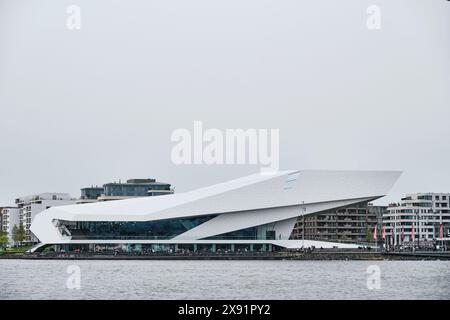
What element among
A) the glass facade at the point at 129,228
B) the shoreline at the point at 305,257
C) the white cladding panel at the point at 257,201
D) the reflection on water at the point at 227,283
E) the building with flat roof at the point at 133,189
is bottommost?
the reflection on water at the point at 227,283

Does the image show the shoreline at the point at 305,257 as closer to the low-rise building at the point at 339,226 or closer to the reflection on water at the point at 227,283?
Answer: the reflection on water at the point at 227,283

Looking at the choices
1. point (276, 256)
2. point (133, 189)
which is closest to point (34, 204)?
point (133, 189)

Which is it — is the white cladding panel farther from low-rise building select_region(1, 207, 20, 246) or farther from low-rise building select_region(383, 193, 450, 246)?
low-rise building select_region(1, 207, 20, 246)

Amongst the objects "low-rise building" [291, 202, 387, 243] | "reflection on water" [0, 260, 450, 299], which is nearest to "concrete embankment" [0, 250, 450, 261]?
"reflection on water" [0, 260, 450, 299]

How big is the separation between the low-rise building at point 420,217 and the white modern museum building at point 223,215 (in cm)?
2312

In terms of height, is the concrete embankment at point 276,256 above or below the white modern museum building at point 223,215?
below

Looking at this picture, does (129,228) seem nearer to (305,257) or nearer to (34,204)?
(305,257)

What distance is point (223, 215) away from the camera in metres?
46.3

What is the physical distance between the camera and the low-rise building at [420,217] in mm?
69562

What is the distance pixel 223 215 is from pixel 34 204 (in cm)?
3199

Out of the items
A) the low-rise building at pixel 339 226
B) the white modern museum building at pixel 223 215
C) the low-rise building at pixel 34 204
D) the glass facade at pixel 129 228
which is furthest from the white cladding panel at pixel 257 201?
the low-rise building at pixel 34 204

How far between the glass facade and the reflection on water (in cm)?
1169

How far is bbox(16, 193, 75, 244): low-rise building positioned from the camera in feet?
247
